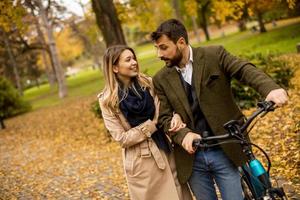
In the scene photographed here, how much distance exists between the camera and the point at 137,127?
360cm

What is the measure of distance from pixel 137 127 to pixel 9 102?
24.6 m

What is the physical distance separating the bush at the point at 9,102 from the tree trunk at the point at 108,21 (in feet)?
45.1

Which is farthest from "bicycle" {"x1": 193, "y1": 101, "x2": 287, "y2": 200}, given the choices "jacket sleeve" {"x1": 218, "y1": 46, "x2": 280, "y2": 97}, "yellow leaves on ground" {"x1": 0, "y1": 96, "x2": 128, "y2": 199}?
"yellow leaves on ground" {"x1": 0, "y1": 96, "x2": 128, "y2": 199}

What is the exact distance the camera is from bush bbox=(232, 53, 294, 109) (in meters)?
10.5

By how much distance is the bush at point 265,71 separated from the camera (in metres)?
10.5

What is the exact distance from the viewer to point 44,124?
19.1 metres

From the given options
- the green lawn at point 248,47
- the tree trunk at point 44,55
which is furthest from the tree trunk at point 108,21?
the tree trunk at point 44,55

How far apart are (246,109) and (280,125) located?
222cm

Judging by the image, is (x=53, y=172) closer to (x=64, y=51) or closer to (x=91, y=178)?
(x=91, y=178)

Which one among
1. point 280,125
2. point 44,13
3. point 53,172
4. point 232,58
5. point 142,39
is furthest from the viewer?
point 142,39

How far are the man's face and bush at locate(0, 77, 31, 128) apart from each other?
2343 centimetres

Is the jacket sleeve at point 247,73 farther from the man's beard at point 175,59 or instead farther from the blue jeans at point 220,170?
the blue jeans at point 220,170

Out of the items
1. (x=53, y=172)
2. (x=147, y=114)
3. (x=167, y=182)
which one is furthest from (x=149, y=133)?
(x=53, y=172)

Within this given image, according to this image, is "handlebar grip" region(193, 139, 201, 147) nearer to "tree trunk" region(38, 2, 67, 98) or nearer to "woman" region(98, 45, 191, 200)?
"woman" region(98, 45, 191, 200)
